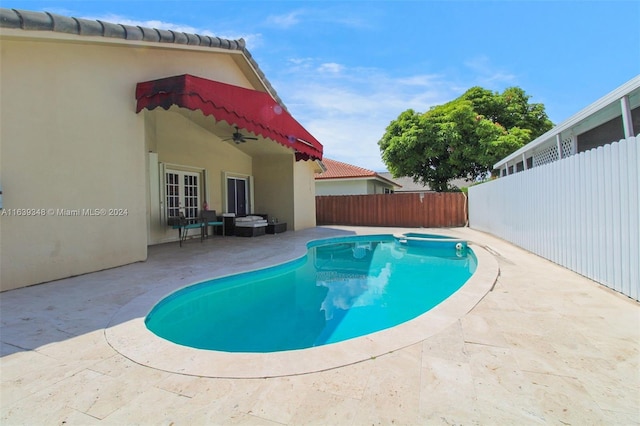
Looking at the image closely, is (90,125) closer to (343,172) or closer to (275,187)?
(275,187)

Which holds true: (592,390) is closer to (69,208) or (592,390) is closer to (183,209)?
(69,208)

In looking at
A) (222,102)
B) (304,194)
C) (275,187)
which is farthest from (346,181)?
(222,102)

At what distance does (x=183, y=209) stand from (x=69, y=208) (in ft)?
20.8

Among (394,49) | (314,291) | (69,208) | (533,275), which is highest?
(394,49)

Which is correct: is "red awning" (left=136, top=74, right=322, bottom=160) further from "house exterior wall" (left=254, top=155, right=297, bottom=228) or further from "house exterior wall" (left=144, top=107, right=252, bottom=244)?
"house exterior wall" (left=254, top=155, right=297, bottom=228)

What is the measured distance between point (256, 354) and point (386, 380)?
4.72 ft

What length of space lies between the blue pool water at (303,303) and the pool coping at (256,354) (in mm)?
787

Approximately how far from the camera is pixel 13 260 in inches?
228

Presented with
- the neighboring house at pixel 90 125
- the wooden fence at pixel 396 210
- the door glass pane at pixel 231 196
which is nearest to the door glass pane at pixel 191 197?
the neighboring house at pixel 90 125

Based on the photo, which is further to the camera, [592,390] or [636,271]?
[636,271]

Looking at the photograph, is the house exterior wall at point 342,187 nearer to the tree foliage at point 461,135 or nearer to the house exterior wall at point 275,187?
the tree foliage at point 461,135

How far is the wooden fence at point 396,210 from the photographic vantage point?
64.4ft

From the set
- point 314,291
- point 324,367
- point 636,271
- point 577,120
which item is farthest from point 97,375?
point 577,120

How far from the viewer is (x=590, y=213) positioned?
19.6ft
